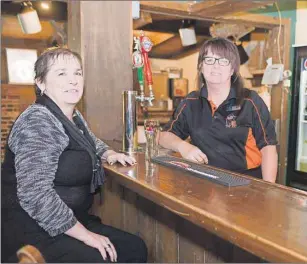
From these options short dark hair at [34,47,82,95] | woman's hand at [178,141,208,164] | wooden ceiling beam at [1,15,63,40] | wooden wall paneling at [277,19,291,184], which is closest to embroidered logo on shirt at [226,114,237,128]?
Answer: woman's hand at [178,141,208,164]

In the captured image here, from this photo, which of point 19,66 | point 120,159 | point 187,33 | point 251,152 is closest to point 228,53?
point 251,152

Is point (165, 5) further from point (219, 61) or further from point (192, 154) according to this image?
point (192, 154)

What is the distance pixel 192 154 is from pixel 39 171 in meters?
0.77

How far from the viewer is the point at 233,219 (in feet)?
2.72

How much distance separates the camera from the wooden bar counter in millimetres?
743

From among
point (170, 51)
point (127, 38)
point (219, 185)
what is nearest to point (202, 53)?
point (127, 38)

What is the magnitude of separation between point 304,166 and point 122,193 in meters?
1.66

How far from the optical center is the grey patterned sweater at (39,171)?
1143mm

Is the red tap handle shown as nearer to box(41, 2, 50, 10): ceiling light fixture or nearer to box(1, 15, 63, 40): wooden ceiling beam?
box(41, 2, 50, 10): ceiling light fixture

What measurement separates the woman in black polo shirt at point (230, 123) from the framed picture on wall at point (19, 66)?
6.16ft

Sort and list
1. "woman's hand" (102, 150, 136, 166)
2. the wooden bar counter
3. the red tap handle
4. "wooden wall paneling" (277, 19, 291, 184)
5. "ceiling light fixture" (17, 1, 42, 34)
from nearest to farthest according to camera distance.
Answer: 1. the wooden bar counter
2. "woman's hand" (102, 150, 136, 166)
3. the red tap handle
4. "ceiling light fixture" (17, 1, 42, 34)
5. "wooden wall paneling" (277, 19, 291, 184)

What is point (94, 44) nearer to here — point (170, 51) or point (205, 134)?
point (205, 134)

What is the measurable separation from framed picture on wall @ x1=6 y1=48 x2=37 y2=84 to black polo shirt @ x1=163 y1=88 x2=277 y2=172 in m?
1.92

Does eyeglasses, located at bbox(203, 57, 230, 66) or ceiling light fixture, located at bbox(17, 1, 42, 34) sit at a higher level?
ceiling light fixture, located at bbox(17, 1, 42, 34)
